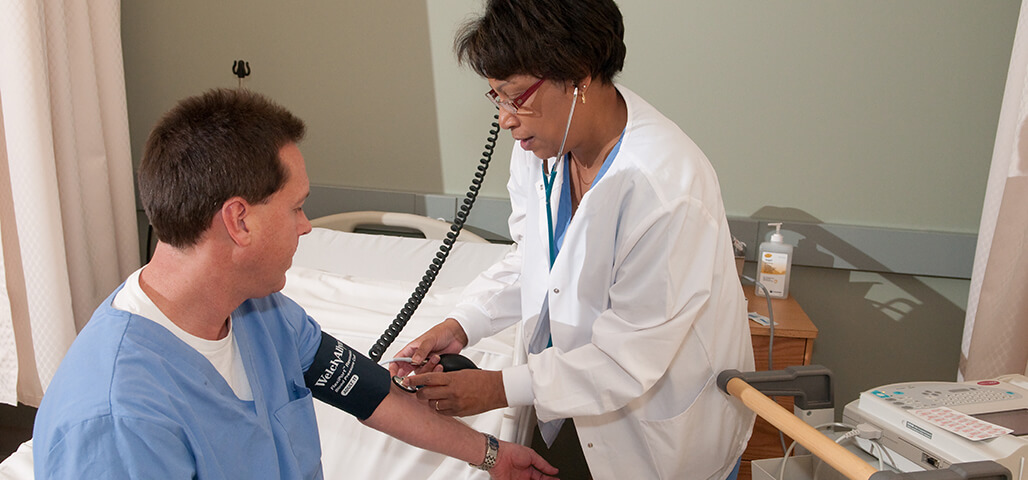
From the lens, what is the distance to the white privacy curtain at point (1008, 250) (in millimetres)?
1688

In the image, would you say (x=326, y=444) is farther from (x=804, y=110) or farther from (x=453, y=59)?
(x=804, y=110)

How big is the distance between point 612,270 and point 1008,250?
1070 millimetres

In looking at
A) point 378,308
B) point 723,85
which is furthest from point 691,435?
point 723,85

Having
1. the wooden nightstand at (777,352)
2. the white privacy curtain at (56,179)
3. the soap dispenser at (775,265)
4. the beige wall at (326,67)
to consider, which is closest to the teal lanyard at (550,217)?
the wooden nightstand at (777,352)

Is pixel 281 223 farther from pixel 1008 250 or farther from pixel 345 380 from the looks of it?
pixel 1008 250

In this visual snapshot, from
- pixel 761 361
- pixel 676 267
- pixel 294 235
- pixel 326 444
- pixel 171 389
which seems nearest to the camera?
pixel 171 389

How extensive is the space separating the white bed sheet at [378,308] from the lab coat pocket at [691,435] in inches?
12.6

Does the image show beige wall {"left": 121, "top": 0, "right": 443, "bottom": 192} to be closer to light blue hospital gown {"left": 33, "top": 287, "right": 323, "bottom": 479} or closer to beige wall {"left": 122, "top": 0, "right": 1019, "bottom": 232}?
beige wall {"left": 122, "top": 0, "right": 1019, "bottom": 232}

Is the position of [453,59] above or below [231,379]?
above

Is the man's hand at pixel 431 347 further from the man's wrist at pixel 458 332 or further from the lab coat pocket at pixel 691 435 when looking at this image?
the lab coat pocket at pixel 691 435

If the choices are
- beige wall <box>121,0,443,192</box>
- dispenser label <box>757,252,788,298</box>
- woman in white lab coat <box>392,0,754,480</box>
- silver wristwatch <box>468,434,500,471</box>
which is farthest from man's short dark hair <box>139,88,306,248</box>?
beige wall <box>121,0,443,192</box>

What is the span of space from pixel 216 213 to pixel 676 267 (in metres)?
0.67

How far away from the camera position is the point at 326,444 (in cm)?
142

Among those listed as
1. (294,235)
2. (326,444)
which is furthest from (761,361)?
(294,235)
